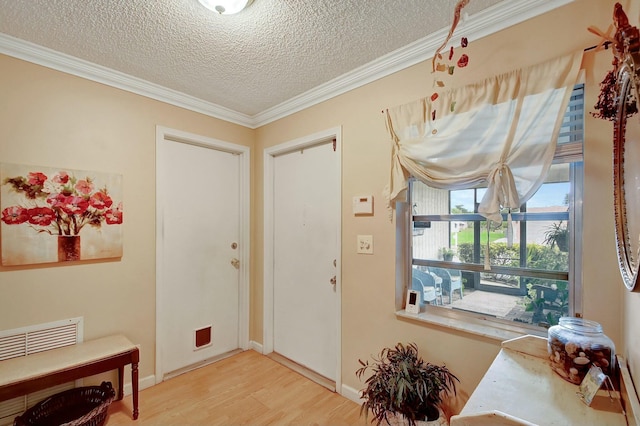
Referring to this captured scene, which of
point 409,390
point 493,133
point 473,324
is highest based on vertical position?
point 493,133

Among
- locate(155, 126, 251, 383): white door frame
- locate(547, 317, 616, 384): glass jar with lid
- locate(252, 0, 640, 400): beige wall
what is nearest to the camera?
locate(547, 317, 616, 384): glass jar with lid

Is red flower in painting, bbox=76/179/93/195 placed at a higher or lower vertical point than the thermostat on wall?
higher

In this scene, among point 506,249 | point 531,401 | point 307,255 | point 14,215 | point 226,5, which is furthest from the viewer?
point 307,255

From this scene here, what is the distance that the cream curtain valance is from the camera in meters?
1.35

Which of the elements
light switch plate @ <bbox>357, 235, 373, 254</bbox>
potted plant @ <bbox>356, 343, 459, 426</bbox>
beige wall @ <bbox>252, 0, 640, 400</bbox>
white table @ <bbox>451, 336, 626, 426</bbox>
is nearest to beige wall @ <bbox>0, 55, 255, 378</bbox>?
beige wall @ <bbox>252, 0, 640, 400</bbox>

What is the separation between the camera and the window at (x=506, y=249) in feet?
4.61

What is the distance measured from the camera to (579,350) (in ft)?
3.49

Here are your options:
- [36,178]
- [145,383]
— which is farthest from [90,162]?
[145,383]

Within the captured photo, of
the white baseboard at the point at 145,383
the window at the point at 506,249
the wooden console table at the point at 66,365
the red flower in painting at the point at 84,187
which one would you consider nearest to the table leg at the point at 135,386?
the wooden console table at the point at 66,365

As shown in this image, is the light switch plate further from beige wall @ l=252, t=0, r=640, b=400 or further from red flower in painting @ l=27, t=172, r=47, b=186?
red flower in painting @ l=27, t=172, r=47, b=186

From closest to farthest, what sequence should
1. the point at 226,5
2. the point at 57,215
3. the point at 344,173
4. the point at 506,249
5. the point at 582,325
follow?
the point at 582,325 → the point at 226,5 → the point at 506,249 → the point at 57,215 → the point at 344,173

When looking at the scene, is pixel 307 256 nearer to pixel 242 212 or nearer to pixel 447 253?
pixel 242 212

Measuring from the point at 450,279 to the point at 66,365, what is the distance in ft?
7.82

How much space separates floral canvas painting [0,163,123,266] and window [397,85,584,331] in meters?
2.11
